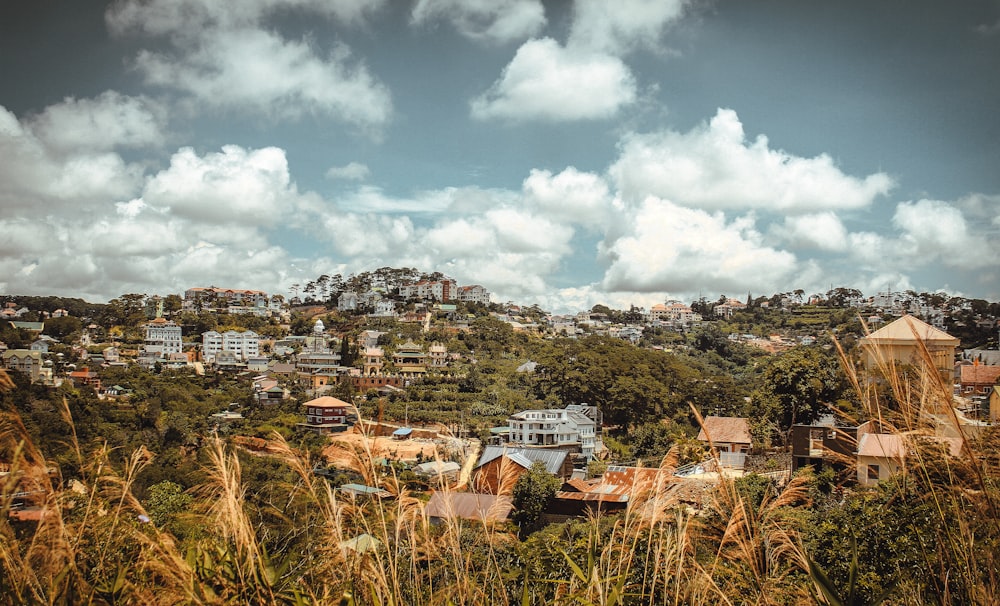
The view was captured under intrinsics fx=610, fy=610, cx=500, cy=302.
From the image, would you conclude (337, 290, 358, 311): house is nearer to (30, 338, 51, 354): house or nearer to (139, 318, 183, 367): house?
(139, 318, 183, 367): house

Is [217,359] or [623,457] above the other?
[217,359]

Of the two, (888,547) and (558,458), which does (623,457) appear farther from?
(888,547)

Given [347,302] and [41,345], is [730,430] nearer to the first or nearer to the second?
[41,345]

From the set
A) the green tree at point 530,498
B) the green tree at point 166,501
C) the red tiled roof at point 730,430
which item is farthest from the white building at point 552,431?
the green tree at point 166,501

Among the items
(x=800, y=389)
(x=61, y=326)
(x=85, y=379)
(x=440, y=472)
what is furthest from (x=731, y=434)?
(x=61, y=326)

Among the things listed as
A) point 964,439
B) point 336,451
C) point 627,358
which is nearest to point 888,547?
point 964,439
